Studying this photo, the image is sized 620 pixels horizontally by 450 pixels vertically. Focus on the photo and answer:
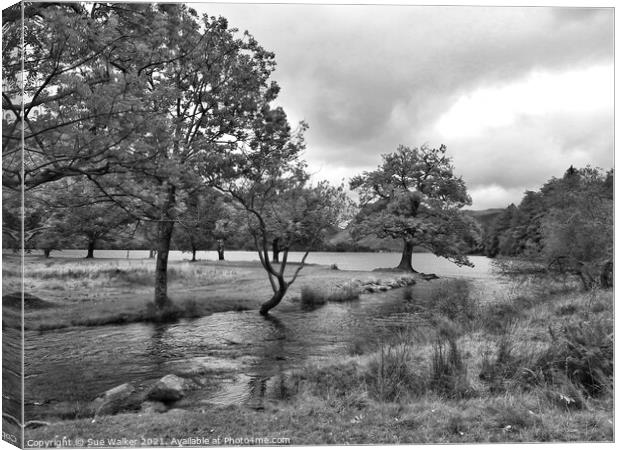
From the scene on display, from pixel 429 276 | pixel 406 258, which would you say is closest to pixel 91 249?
pixel 406 258

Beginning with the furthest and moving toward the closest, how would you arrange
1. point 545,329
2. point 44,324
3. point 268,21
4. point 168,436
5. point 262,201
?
1. point 44,324
2. point 262,201
3. point 545,329
4. point 268,21
5. point 168,436

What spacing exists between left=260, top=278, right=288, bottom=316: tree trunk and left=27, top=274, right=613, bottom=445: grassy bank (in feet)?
9.65

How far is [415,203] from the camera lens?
7.74 metres

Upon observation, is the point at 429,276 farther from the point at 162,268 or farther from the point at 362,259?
the point at 162,268

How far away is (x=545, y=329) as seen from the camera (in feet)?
23.8

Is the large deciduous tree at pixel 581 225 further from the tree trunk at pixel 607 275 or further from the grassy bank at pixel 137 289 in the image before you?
the grassy bank at pixel 137 289

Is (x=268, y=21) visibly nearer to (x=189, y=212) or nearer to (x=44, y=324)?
(x=189, y=212)

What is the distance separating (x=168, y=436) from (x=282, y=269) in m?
5.06

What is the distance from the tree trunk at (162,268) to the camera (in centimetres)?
1061

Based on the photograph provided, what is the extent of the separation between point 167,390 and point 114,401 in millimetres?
729

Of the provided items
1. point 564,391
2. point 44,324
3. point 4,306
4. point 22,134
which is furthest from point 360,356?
point 44,324

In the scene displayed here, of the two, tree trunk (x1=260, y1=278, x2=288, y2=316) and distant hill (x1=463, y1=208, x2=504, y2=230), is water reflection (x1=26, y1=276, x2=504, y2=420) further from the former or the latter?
distant hill (x1=463, y1=208, x2=504, y2=230)

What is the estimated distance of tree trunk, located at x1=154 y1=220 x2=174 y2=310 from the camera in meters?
10.6

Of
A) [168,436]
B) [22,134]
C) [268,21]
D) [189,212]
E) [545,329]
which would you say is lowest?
[168,436]
